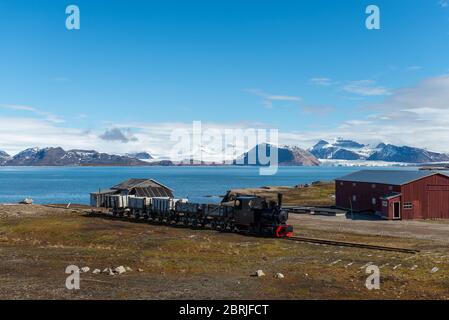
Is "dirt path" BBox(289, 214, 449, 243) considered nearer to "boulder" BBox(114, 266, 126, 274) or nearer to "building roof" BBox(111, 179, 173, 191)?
"boulder" BBox(114, 266, 126, 274)

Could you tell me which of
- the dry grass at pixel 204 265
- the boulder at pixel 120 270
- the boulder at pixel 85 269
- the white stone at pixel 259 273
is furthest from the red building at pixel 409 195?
the boulder at pixel 85 269

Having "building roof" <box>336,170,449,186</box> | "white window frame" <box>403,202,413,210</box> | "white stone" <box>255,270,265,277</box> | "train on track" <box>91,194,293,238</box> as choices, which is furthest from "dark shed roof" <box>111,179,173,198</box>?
"white stone" <box>255,270,265,277</box>

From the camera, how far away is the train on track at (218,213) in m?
39.3

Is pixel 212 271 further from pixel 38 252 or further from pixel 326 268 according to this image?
pixel 38 252

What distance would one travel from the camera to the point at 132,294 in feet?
Result: 65.4

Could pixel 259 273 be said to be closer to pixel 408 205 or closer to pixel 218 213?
pixel 218 213

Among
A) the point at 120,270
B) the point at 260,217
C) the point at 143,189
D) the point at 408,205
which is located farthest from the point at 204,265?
the point at 143,189

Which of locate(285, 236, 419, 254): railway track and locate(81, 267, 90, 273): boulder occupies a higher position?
locate(81, 267, 90, 273): boulder

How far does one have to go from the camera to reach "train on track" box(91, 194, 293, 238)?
39.3 m

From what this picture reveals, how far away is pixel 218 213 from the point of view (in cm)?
4472
